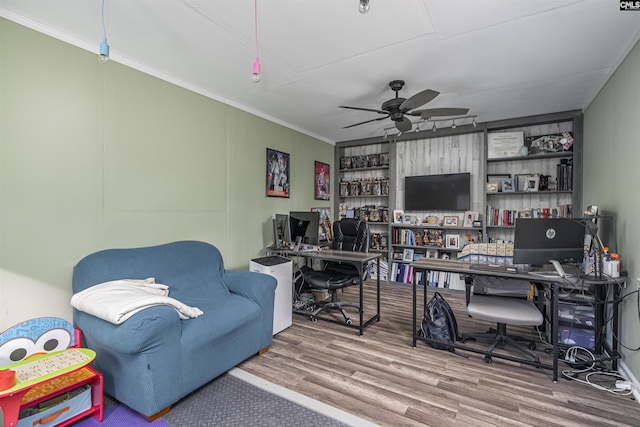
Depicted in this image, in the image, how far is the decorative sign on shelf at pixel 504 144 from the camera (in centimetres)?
435

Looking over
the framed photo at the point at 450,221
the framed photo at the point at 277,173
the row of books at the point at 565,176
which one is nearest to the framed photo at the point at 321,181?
the framed photo at the point at 277,173

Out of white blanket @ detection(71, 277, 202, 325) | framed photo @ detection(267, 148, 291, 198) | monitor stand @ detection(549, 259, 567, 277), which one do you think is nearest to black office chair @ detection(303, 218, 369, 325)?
framed photo @ detection(267, 148, 291, 198)

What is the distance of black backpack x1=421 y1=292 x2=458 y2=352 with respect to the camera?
274cm

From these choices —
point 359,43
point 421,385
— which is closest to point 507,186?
point 359,43

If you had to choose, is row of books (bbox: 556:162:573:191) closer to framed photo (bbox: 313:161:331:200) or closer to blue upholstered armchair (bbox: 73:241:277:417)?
framed photo (bbox: 313:161:331:200)

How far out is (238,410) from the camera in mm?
1896

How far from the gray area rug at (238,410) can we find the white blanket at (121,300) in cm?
55

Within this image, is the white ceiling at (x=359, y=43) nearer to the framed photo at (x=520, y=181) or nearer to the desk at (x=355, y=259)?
the framed photo at (x=520, y=181)

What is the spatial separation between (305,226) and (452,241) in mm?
2455

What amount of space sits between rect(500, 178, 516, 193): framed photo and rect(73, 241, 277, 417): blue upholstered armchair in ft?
12.1

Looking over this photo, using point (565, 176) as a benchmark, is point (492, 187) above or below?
below

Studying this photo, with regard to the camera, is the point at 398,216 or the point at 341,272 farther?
the point at 398,216

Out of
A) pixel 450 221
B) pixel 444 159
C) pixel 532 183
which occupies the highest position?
pixel 444 159

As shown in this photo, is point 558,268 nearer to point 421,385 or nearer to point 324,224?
point 421,385
